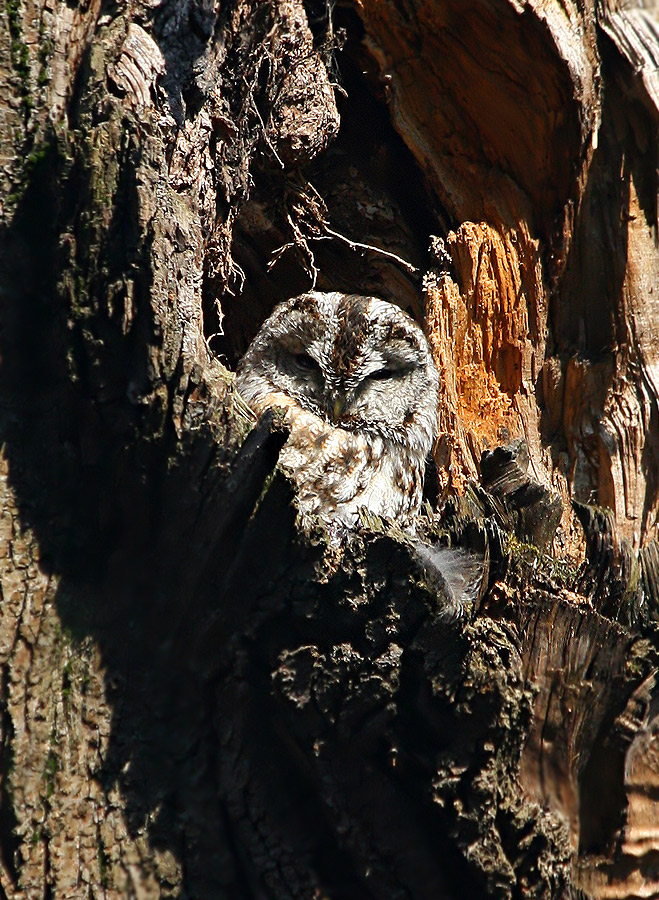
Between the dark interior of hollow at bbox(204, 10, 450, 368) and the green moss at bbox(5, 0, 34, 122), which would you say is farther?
the dark interior of hollow at bbox(204, 10, 450, 368)

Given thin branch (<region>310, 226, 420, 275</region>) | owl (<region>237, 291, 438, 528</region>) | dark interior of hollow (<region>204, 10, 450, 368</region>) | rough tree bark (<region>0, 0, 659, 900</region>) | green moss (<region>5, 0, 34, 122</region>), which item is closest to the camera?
rough tree bark (<region>0, 0, 659, 900</region>)

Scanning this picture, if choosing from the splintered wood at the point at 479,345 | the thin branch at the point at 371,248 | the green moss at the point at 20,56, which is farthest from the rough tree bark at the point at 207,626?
the thin branch at the point at 371,248

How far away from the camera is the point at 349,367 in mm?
3109

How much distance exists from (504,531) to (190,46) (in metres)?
1.56

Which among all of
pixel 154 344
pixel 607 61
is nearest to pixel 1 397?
pixel 154 344

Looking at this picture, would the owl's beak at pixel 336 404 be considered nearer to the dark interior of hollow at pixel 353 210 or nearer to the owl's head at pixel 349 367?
the owl's head at pixel 349 367

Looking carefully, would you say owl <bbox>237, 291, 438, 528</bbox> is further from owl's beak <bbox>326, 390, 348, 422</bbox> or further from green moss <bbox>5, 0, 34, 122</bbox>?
green moss <bbox>5, 0, 34, 122</bbox>

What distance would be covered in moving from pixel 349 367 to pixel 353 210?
70cm

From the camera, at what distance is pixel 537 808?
6.82 feet

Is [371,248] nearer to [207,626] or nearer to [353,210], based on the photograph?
[353,210]

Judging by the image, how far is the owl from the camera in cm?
305

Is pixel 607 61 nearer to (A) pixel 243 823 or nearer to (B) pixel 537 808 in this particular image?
(B) pixel 537 808

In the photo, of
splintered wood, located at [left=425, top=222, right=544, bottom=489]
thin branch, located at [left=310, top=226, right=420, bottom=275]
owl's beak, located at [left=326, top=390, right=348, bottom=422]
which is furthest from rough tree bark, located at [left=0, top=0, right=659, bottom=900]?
thin branch, located at [left=310, top=226, right=420, bottom=275]

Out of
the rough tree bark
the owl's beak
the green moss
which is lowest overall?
the rough tree bark
